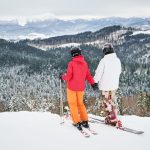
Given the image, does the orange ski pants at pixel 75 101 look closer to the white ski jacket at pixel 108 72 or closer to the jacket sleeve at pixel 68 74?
the jacket sleeve at pixel 68 74

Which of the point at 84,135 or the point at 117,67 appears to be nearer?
the point at 84,135

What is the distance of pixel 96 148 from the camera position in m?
9.96

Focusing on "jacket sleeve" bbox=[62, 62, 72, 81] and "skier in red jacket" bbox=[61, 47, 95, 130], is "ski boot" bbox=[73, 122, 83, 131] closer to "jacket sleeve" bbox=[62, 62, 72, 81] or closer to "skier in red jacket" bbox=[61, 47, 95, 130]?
"skier in red jacket" bbox=[61, 47, 95, 130]

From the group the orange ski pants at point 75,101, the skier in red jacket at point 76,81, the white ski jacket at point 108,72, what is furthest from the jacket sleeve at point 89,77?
the orange ski pants at point 75,101

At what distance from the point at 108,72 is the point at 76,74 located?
1.19 meters

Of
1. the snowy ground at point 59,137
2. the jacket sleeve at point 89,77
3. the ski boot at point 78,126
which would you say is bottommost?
the snowy ground at point 59,137

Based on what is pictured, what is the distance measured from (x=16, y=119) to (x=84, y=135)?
3397 mm

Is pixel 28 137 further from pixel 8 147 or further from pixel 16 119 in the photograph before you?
pixel 16 119

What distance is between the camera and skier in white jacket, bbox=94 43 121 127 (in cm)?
1179

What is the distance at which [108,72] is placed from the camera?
11.9m

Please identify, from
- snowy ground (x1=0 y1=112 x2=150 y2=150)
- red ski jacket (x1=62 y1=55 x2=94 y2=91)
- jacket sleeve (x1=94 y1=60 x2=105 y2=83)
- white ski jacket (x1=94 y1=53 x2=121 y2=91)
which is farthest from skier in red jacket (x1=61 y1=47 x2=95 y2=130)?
snowy ground (x1=0 y1=112 x2=150 y2=150)

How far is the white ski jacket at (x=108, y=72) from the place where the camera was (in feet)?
38.7

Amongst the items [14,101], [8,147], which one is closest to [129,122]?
[8,147]

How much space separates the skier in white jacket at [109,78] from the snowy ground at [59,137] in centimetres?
54
